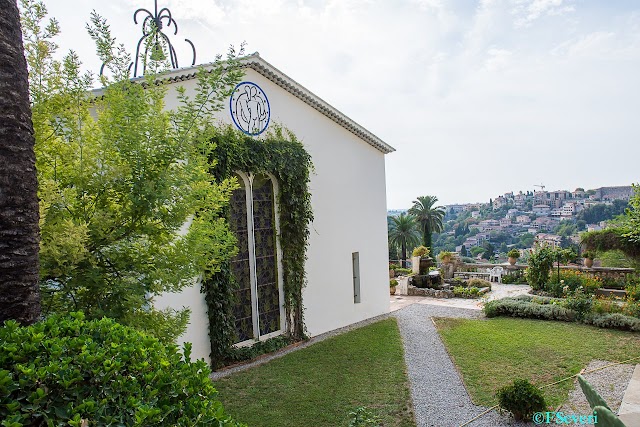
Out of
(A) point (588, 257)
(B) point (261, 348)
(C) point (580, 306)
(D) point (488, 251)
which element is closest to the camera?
(B) point (261, 348)

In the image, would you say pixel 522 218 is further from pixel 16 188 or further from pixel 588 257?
pixel 16 188

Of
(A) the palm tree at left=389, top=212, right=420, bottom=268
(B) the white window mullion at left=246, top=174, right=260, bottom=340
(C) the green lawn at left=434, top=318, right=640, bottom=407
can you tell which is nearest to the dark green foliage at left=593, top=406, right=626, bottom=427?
(C) the green lawn at left=434, top=318, right=640, bottom=407

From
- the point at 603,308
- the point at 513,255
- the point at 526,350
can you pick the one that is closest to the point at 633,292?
the point at 603,308

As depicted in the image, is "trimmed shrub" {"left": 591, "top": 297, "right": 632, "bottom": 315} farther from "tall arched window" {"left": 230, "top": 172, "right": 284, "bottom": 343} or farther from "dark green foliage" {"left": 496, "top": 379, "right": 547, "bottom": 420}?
"tall arched window" {"left": 230, "top": 172, "right": 284, "bottom": 343}

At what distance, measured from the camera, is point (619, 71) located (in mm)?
9344

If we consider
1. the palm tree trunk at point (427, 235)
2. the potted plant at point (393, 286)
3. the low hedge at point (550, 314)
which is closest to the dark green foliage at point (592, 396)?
the low hedge at point (550, 314)

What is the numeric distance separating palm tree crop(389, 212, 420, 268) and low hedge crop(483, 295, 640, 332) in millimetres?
15537

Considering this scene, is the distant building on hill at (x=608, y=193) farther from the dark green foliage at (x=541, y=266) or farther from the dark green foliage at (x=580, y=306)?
the dark green foliage at (x=580, y=306)

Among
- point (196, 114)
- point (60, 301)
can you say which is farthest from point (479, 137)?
point (60, 301)

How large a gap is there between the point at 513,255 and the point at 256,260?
15.3m

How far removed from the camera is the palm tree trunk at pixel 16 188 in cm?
237

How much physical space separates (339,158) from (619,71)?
7.41 metres

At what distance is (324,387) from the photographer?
7.45m

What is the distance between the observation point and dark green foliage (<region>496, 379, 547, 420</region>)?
570 centimetres
